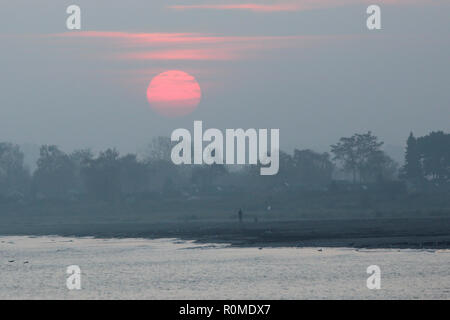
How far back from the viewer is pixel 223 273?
188 ft

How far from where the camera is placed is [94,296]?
49.3 m

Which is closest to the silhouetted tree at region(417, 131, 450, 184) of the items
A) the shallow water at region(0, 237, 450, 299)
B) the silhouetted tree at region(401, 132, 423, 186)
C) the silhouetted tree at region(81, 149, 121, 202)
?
the silhouetted tree at region(401, 132, 423, 186)

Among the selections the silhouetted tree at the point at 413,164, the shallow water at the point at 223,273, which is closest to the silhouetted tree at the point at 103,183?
the silhouetted tree at the point at 413,164

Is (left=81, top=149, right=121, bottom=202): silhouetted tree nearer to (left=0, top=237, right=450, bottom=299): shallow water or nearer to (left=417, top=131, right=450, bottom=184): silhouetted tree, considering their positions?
(left=417, top=131, right=450, bottom=184): silhouetted tree

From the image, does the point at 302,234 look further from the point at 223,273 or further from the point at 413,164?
the point at 413,164

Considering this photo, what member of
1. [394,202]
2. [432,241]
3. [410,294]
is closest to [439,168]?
[394,202]

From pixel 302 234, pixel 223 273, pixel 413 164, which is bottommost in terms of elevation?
pixel 223 273

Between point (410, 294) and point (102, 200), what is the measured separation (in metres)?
127

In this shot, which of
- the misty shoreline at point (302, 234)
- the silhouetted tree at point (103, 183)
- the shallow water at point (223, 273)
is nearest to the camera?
the shallow water at point (223, 273)

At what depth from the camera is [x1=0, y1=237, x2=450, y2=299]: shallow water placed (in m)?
48.4

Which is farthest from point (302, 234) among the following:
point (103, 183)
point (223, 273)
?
point (103, 183)

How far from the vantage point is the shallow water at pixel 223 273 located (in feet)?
159

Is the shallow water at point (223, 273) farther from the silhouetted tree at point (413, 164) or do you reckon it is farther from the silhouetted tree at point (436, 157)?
the silhouetted tree at point (436, 157)
